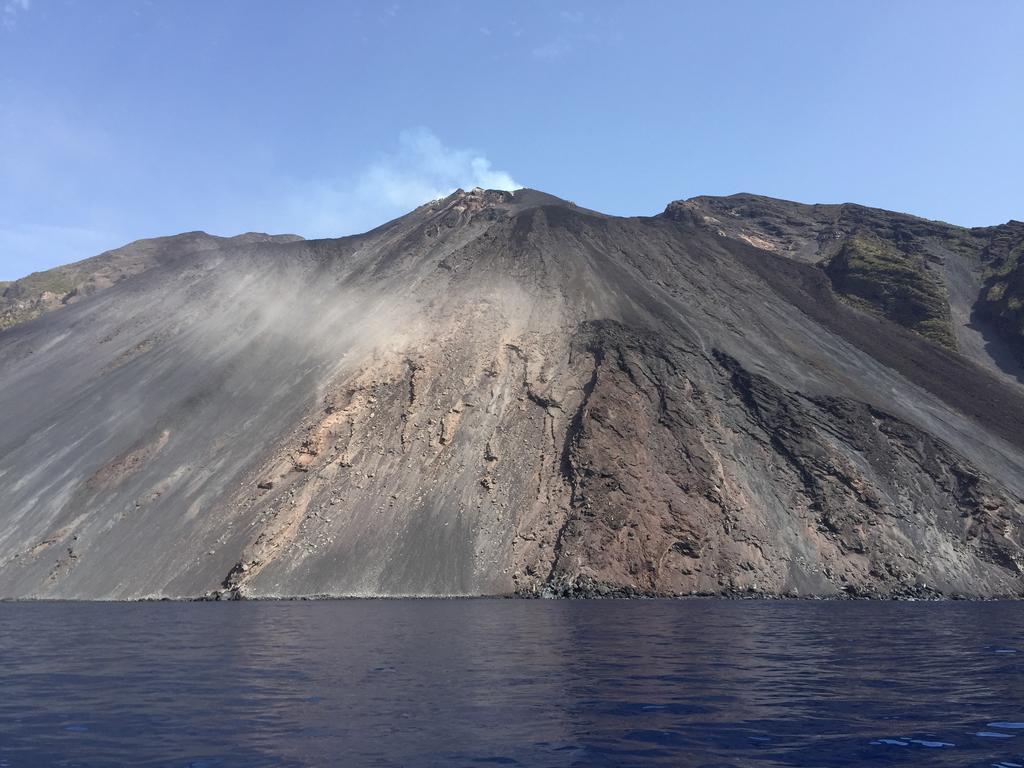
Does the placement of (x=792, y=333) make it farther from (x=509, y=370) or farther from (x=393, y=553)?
(x=393, y=553)

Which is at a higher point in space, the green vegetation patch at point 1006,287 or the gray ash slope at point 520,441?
the green vegetation patch at point 1006,287

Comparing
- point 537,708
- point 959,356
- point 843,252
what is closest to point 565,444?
point 537,708

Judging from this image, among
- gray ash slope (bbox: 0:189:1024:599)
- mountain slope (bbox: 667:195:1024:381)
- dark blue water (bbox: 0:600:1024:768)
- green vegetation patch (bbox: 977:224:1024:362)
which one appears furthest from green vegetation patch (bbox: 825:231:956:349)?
dark blue water (bbox: 0:600:1024:768)

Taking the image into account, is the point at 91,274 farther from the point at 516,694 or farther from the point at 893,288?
the point at 516,694

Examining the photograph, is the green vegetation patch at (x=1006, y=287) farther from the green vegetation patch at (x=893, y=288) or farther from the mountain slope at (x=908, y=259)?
the green vegetation patch at (x=893, y=288)

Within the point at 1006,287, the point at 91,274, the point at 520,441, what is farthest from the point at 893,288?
the point at 91,274

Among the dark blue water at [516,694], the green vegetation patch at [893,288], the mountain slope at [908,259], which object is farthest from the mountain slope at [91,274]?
the dark blue water at [516,694]
